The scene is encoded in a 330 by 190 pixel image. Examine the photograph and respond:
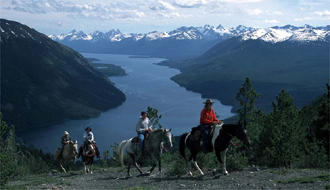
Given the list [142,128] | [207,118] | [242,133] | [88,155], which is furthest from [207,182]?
[88,155]

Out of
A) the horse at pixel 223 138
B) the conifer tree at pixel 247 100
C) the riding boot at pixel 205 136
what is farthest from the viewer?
the conifer tree at pixel 247 100

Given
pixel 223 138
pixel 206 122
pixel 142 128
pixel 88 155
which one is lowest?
pixel 88 155

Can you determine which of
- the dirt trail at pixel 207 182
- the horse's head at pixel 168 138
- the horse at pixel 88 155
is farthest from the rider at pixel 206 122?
the horse at pixel 88 155

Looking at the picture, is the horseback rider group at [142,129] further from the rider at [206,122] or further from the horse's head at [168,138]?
the rider at [206,122]

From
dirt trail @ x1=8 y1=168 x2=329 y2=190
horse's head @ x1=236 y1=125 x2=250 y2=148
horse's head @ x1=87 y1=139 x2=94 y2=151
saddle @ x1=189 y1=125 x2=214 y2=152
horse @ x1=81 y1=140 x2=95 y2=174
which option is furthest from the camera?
horse's head @ x1=87 y1=139 x2=94 y2=151

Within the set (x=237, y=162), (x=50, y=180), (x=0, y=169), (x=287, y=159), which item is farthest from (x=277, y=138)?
(x=0, y=169)

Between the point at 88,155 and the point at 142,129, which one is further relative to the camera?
the point at 88,155

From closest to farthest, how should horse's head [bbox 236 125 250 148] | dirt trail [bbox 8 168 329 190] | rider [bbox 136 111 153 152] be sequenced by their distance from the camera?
dirt trail [bbox 8 168 329 190] → horse's head [bbox 236 125 250 148] → rider [bbox 136 111 153 152]

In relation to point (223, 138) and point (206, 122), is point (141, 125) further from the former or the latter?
point (223, 138)

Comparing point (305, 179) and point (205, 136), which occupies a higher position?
point (205, 136)

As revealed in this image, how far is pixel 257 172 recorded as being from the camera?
20.7 meters

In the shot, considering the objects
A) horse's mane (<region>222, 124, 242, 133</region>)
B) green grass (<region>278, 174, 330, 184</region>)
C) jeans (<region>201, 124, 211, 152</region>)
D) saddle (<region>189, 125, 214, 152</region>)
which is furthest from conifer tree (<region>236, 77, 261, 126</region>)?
green grass (<region>278, 174, 330, 184</region>)

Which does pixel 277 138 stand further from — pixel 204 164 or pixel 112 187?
pixel 112 187

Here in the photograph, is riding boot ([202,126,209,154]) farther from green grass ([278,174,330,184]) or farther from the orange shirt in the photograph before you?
green grass ([278,174,330,184])
